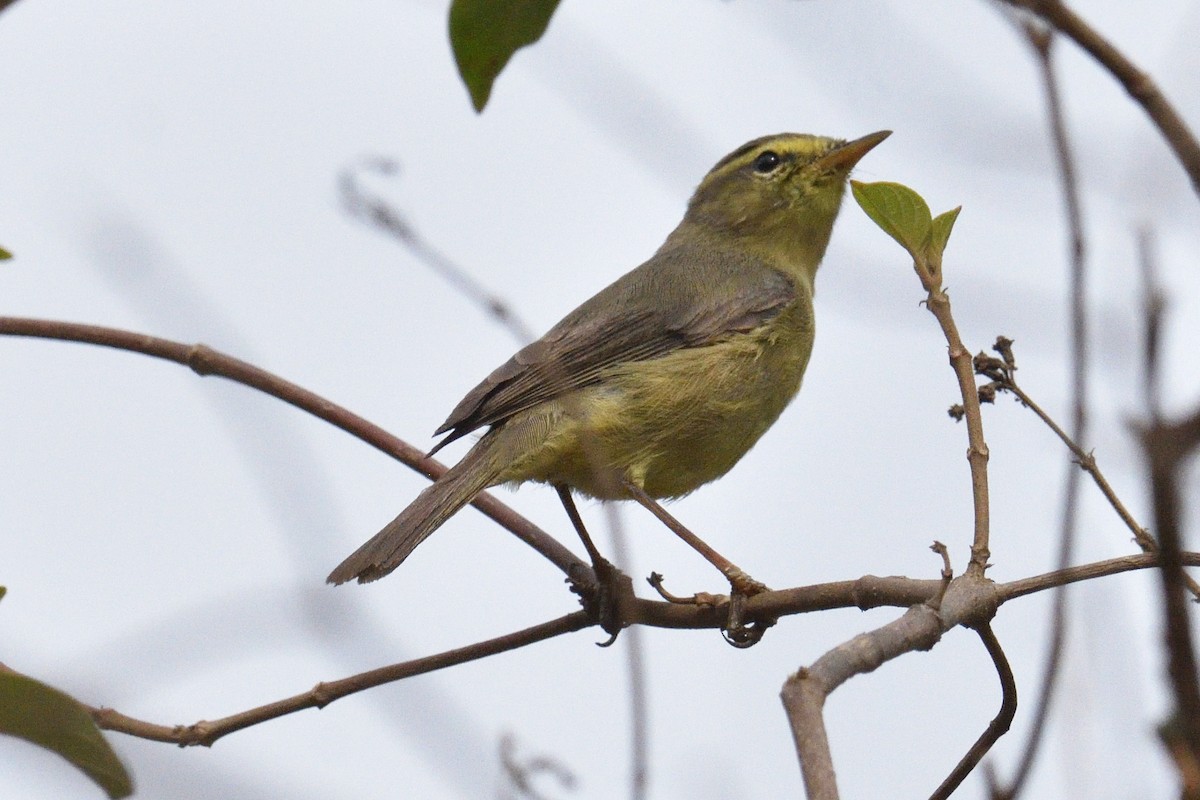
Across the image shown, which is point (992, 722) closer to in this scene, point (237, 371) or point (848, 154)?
point (237, 371)

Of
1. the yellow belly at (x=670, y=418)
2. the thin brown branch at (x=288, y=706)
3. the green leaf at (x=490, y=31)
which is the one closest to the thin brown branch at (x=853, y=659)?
the thin brown branch at (x=288, y=706)

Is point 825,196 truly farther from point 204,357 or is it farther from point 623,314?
point 204,357

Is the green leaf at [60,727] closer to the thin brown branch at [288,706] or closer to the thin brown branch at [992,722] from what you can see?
the thin brown branch at [288,706]

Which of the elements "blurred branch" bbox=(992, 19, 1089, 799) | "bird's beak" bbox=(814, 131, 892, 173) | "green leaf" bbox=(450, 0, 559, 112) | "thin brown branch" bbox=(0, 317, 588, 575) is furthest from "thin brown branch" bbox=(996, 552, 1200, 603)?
"bird's beak" bbox=(814, 131, 892, 173)

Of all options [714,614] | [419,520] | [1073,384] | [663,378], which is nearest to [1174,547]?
[1073,384]

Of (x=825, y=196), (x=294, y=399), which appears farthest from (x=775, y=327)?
(x=294, y=399)

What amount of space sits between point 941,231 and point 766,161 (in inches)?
138

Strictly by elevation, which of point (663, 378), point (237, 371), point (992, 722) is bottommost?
point (992, 722)

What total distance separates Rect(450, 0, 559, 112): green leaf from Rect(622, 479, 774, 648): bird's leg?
1.29 meters

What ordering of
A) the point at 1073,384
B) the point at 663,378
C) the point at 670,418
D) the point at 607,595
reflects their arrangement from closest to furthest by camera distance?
the point at 1073,384
the point at 607,595
the point at 670,418
the point at 663,378

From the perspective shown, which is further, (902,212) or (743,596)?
(743,596)

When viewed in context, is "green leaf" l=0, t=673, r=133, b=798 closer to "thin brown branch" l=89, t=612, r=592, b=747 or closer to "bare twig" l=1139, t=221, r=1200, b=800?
"thin brown branch" l=89, t=612, r=592, b=747

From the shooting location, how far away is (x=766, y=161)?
6.30 m

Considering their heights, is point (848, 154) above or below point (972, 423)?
above
